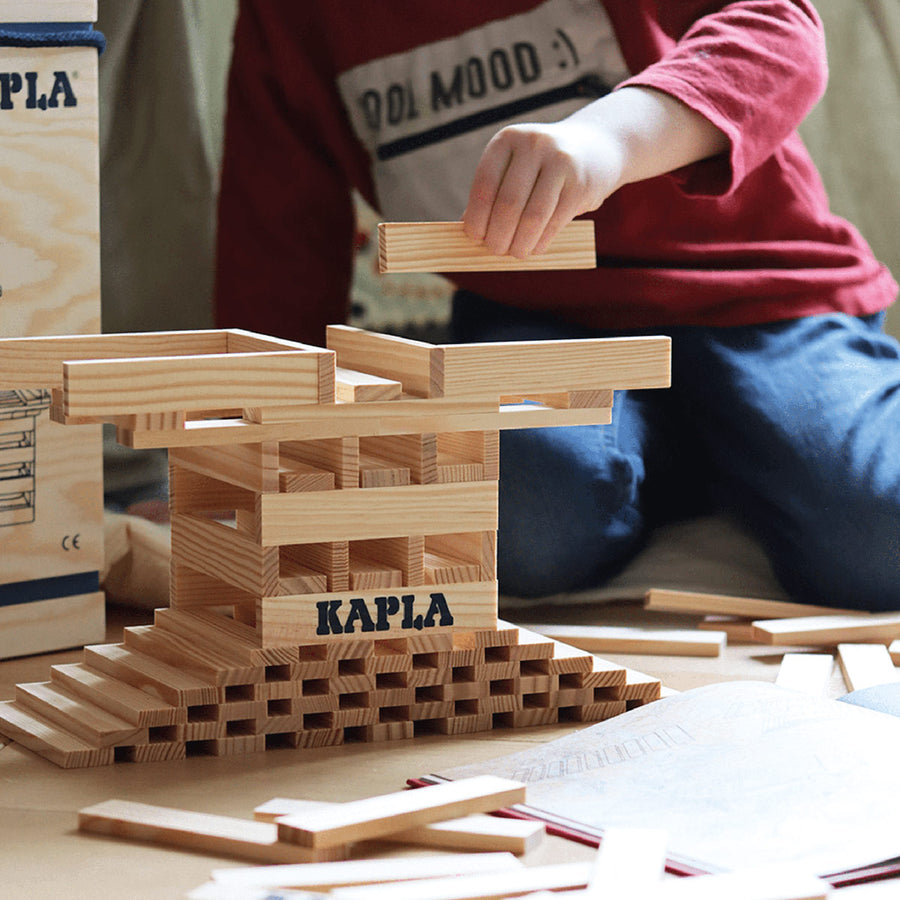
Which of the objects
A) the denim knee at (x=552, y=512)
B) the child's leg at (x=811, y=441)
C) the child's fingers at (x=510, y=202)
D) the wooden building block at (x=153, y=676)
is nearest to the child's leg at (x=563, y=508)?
the denim knee at (x=552, y=512)

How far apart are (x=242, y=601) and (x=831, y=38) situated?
131cm

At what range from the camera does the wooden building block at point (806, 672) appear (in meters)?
1.10

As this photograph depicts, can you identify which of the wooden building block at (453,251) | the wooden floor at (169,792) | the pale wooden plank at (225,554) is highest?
the wooden building block at (453,251)

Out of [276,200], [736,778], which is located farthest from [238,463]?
[276,200]

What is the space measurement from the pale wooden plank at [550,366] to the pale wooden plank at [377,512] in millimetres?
71

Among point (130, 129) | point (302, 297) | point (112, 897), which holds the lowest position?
point (112, 897)

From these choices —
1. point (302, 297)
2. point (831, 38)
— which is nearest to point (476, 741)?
point (302, 297)

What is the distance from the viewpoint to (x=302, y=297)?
1.69 metres

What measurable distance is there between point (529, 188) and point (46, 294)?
44 centimetres

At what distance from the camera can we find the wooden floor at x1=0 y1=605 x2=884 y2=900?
0.73 metres

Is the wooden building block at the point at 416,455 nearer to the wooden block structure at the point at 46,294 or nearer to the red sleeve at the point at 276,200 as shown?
the wooden block structure at the point at 46,294

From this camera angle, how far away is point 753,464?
Result: 1.43 meters

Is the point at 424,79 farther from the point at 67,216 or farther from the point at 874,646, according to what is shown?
the point at 874,646

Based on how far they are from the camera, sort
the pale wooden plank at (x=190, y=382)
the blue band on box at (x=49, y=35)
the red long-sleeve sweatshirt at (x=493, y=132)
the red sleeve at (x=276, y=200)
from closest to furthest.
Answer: the pale wooden plank at (x=190, y=382), the blue band on box at (x=49, y=35), the red long-sleeve sweatshirt at (x=493, y=132), the red sleeve at (x=276, y=200)
